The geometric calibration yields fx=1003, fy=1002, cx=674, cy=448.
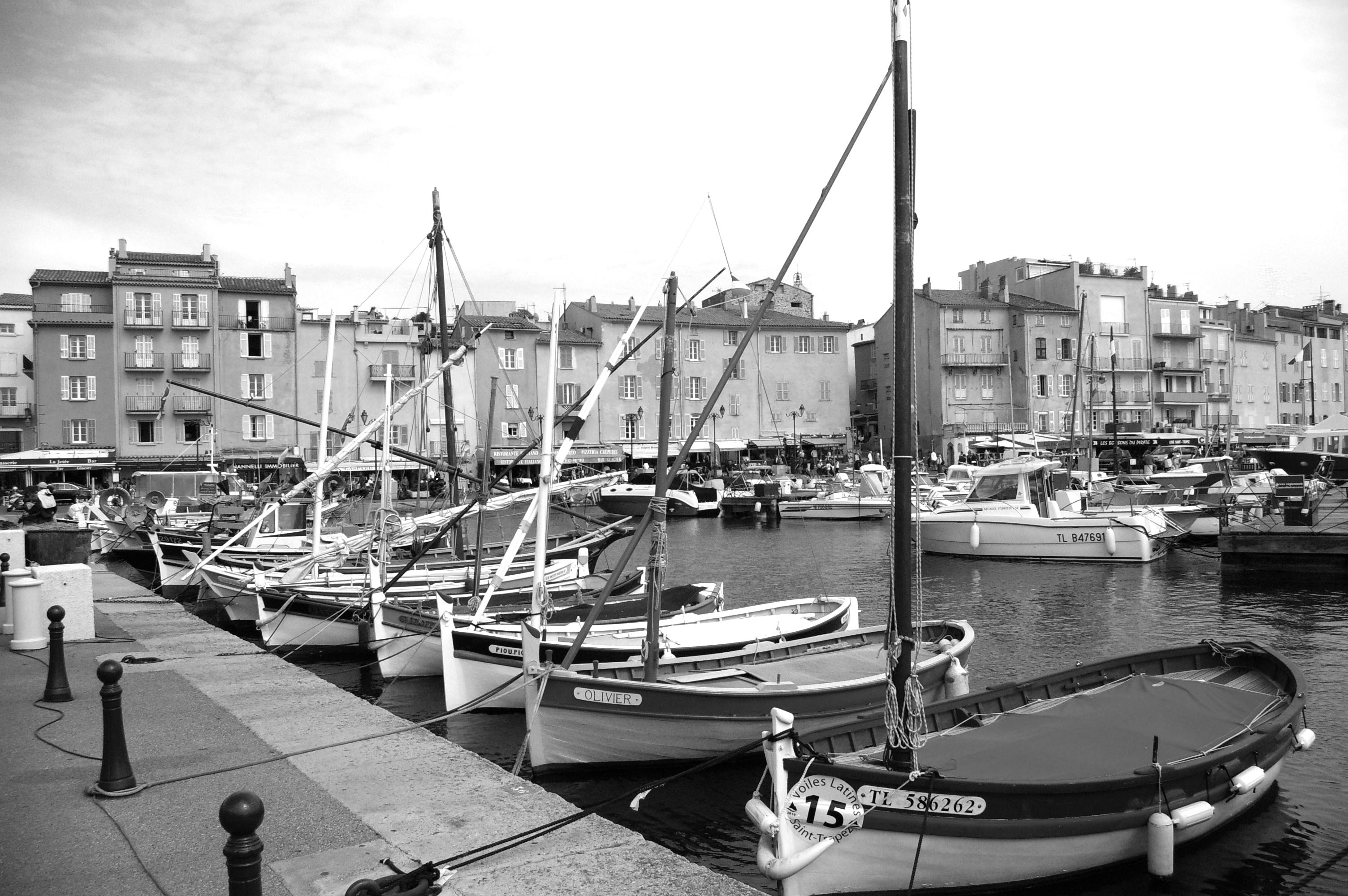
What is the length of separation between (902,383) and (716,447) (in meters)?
61.2

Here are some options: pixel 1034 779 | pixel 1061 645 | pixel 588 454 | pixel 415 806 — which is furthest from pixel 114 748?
pixel 588 454

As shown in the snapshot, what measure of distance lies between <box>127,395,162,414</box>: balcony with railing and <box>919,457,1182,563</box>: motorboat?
49.8m

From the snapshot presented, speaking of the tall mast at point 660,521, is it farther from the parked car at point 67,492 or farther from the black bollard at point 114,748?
the parked car at point 67,492

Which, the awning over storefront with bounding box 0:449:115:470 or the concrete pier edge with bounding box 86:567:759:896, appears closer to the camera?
the concrete pier edge with bounding box 86:567:759:896

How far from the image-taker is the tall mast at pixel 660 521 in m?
11.0

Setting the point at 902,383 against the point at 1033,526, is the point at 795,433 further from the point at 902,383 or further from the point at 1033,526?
the point at 902,383

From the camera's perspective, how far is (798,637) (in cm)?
1523

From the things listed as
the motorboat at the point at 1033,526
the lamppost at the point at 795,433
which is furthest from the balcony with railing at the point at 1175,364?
the motorboat at the point at 1033,526

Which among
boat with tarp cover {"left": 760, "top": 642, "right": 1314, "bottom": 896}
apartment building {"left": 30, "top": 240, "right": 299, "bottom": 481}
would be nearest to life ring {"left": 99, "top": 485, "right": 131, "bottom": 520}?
apartment building {"left": 30, "top": 240, "right": 299, "bottom": 481}

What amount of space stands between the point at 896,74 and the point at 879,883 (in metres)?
6.14

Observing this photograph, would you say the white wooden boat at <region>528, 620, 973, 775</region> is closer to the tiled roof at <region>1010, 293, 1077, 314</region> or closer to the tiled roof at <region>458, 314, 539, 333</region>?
the tiled roof at <region>458, 314, 539, 333</region>

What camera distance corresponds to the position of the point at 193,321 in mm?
64125

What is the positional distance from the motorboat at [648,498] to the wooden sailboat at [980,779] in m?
45.4

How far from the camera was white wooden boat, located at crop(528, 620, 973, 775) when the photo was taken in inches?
441
